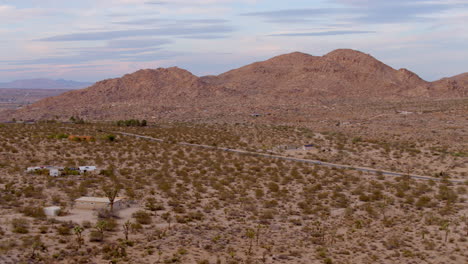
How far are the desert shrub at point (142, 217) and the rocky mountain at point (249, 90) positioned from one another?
243 feet

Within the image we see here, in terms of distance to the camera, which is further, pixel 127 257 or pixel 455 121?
pixel 455 121

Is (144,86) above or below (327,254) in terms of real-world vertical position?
above

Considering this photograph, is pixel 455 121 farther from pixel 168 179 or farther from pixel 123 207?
pixel 123 207

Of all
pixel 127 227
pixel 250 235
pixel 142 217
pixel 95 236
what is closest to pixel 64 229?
pixel 95 236

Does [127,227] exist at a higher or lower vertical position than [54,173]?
lower

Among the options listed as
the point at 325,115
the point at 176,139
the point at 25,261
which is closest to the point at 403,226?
the point at 25,261

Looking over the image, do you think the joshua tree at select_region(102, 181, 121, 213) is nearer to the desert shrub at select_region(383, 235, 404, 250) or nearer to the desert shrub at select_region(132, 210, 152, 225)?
the desert shrub at select_region(132, 210, 152, 225)

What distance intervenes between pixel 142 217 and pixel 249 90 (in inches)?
4703

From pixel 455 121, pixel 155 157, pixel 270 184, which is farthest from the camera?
pixel 455 121

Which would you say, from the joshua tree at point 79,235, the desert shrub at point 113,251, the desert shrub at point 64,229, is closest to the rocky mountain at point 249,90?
the desert shrub at point 64,229

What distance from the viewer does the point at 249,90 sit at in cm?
13800

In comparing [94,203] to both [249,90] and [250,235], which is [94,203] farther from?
[249,90]

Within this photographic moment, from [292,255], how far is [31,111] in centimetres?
10609

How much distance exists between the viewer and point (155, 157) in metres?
36.2
